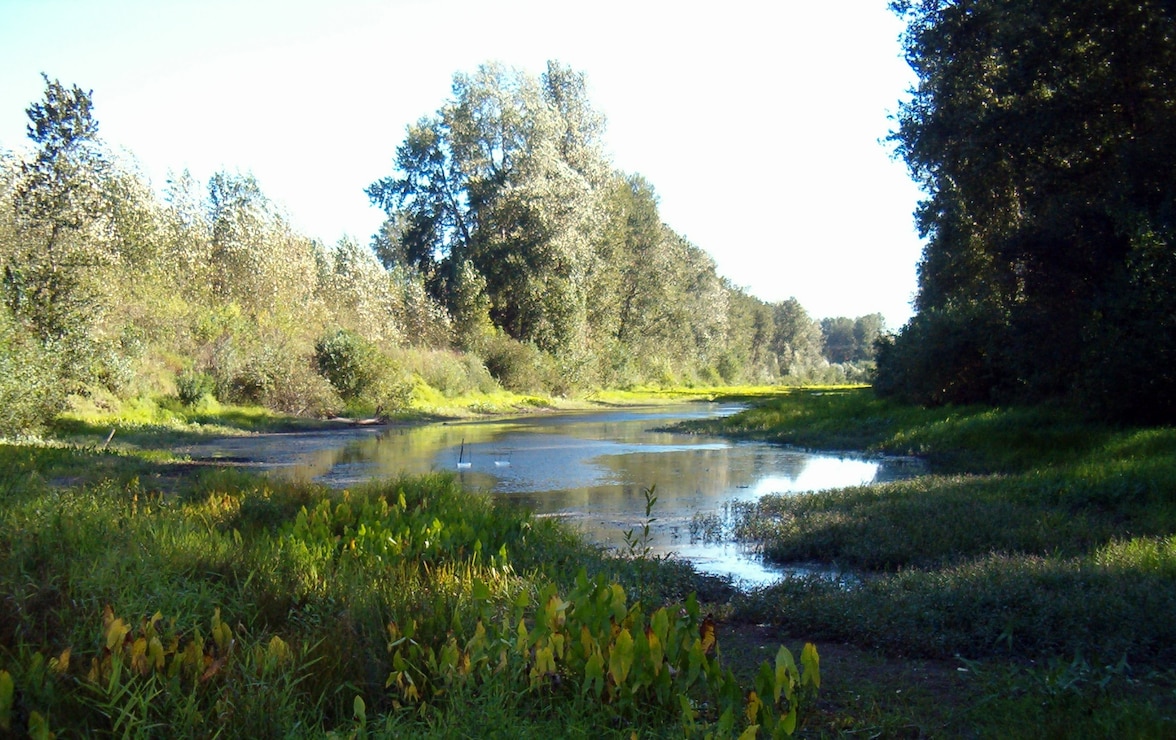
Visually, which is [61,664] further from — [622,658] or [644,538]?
[644,538]

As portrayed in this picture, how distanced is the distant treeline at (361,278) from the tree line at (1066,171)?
13664mm

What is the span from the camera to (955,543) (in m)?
8.52

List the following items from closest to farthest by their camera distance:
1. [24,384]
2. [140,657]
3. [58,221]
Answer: [140,657], [24,384], [58,221]

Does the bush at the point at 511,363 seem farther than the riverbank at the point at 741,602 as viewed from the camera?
Yes

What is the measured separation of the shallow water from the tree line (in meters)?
3.50

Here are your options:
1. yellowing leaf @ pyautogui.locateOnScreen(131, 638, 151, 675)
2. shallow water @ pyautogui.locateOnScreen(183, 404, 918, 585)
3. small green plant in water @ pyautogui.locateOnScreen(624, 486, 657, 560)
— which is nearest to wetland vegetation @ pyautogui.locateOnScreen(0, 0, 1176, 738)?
yellowing leaf @ pyautogui.locateOnScreen(131, 638, 151, 675)

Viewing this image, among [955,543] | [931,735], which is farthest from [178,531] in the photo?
[955,543]

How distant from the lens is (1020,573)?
650 centimetres

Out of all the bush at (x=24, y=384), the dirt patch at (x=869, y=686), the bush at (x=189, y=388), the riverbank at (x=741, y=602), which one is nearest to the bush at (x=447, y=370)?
the bush at (x=189, y=388)

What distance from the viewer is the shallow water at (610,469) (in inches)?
412

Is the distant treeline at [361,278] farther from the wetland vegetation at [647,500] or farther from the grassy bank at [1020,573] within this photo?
the grassy bank at [1020,573]

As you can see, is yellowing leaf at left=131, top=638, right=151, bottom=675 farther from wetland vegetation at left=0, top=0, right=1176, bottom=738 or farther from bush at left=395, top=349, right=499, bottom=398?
bush at left=395, top=349, right=499, bottom=398

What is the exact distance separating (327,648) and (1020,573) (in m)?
4.72

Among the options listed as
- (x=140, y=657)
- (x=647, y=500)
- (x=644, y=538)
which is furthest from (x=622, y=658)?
(x=644, y=538)
